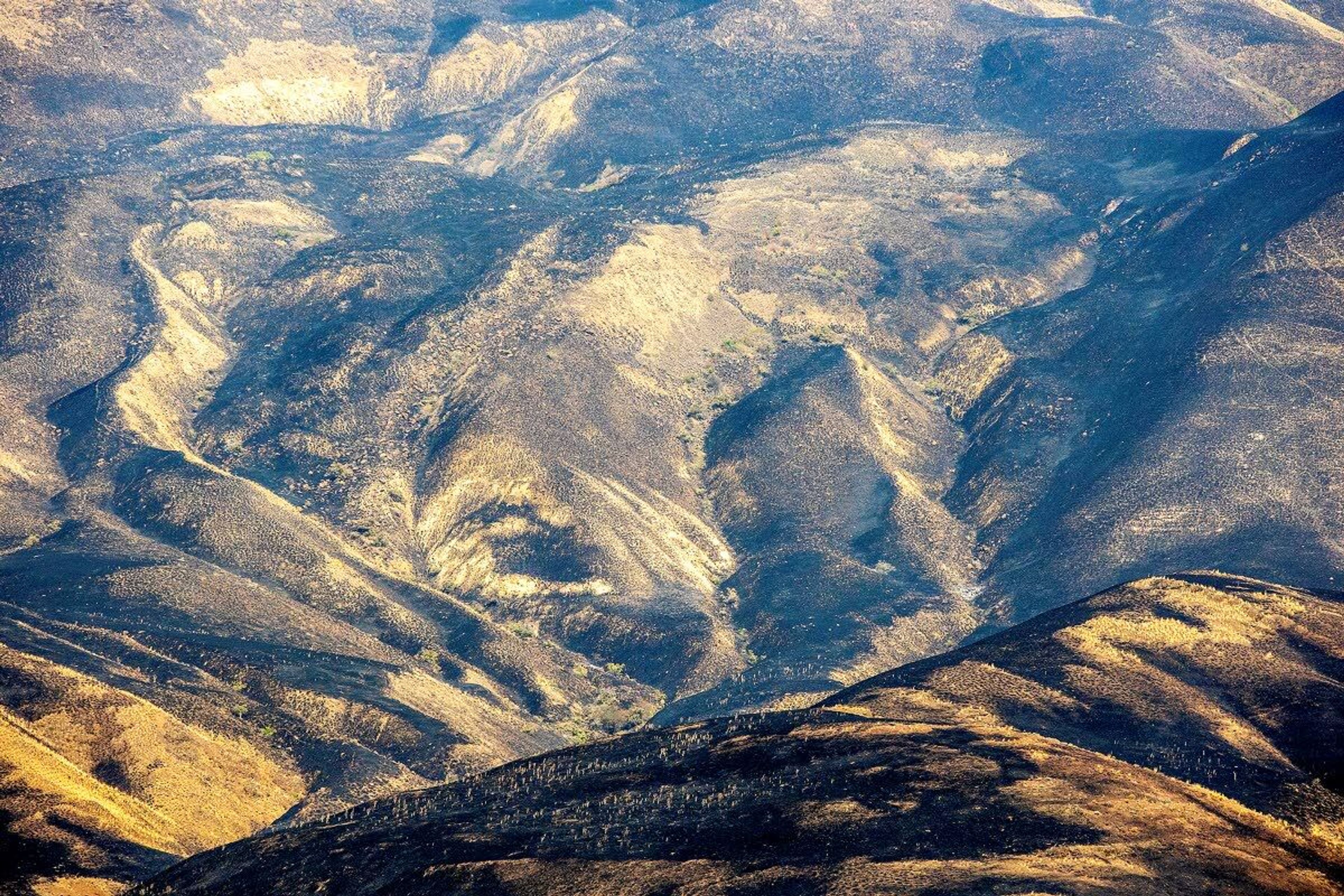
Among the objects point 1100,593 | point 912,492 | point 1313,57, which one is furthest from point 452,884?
point 1313,57

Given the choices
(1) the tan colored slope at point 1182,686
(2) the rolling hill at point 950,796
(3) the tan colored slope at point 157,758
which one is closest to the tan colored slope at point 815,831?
(2) the rolling hill at point 950,796

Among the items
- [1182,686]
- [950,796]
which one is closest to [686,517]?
[1182,686]

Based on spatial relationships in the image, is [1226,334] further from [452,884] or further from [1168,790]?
[452,884]

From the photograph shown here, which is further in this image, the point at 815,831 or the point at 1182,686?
the point at 1182,686

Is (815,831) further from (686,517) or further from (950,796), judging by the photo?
(686,517)

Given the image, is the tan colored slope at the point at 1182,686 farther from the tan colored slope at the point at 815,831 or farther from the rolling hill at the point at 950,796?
the tan colored slope at the point at 815,831

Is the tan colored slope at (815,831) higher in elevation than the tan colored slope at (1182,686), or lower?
higher

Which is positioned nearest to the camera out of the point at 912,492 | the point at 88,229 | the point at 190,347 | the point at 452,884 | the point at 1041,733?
the point at 452,884

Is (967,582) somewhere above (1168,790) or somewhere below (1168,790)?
below

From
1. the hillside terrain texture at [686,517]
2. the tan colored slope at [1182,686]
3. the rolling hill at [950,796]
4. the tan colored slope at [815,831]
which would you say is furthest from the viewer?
the tan colored slope at [1182,686]
